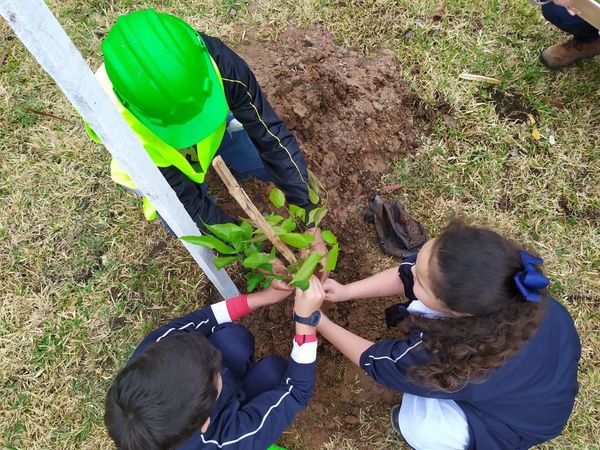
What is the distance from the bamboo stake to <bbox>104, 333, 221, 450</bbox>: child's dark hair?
0.41 metres

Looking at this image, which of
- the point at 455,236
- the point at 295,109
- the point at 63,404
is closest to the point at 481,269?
the point at 455,236

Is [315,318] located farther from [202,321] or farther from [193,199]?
[193,199]

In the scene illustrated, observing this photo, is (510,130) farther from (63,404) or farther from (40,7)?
(63,404)

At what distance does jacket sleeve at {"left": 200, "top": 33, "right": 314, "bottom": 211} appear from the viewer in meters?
1.66

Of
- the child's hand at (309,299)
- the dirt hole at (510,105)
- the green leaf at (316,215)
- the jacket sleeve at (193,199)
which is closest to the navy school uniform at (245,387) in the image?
the child's hand at (309,299)

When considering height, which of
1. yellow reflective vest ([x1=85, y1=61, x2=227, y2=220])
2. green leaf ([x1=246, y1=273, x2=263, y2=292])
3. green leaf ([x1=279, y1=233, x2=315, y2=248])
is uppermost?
yellow reflective vest ([x1=85, y1=61, x2=227, y2=220])

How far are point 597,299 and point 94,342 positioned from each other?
7.73 ft

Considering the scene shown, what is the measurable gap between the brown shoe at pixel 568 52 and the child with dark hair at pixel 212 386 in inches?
75.6

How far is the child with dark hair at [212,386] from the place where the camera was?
1.28 metres

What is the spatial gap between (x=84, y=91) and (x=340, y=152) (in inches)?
61.3

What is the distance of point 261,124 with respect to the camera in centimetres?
177

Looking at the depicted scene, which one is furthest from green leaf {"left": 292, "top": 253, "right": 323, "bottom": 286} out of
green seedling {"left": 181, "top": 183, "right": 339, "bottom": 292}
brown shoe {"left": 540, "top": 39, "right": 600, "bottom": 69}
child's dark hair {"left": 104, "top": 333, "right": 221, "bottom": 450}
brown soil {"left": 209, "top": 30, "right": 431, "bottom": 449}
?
brown shoe {"left": 540, "top": 39, "right": 600, "bottom": 69}

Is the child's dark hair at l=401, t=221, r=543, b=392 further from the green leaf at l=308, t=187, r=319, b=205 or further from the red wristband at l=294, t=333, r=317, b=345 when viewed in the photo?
the green leaf at l=308, t=187, r=319, b=205

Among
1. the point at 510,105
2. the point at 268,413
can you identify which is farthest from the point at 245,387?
the point at 510,105
